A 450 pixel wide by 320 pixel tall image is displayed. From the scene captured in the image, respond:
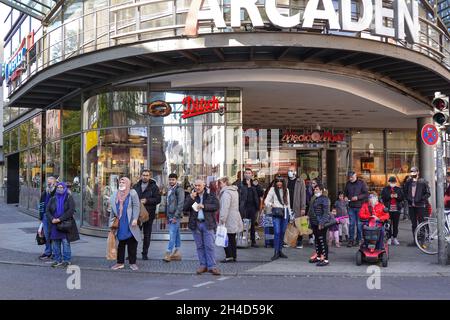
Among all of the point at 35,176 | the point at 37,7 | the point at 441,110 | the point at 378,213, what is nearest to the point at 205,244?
the point at 378,213

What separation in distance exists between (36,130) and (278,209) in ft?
50.0

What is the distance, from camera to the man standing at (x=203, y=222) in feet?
29.8

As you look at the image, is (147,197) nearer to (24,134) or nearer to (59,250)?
(59,250)

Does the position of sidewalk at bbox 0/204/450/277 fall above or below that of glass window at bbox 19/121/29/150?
below

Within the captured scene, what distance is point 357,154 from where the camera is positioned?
24.2m

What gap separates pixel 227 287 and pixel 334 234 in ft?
16.7

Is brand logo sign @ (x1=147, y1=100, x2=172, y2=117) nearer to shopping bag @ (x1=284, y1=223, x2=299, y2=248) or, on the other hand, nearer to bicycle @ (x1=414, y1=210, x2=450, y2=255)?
shopping bag @ (x1=284, y1=223, x2=299, y2=248)

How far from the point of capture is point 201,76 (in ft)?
44.1

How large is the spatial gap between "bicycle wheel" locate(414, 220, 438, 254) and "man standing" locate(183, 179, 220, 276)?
16.1 ft

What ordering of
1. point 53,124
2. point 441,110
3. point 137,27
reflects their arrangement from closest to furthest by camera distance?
point 441,110 → point 137,27 → point 53,124

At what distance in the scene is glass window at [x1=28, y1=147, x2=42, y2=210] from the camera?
21953 millimetres

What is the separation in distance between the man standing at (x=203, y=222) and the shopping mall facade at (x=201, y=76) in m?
4.11

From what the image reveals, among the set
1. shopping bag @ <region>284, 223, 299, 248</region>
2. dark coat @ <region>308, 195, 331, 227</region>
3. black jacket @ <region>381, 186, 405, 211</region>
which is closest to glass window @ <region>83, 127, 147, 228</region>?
shopping bag @ <region>284, 223, 299, 248</region>

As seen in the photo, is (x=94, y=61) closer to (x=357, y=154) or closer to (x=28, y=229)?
(x=28, y=229)
